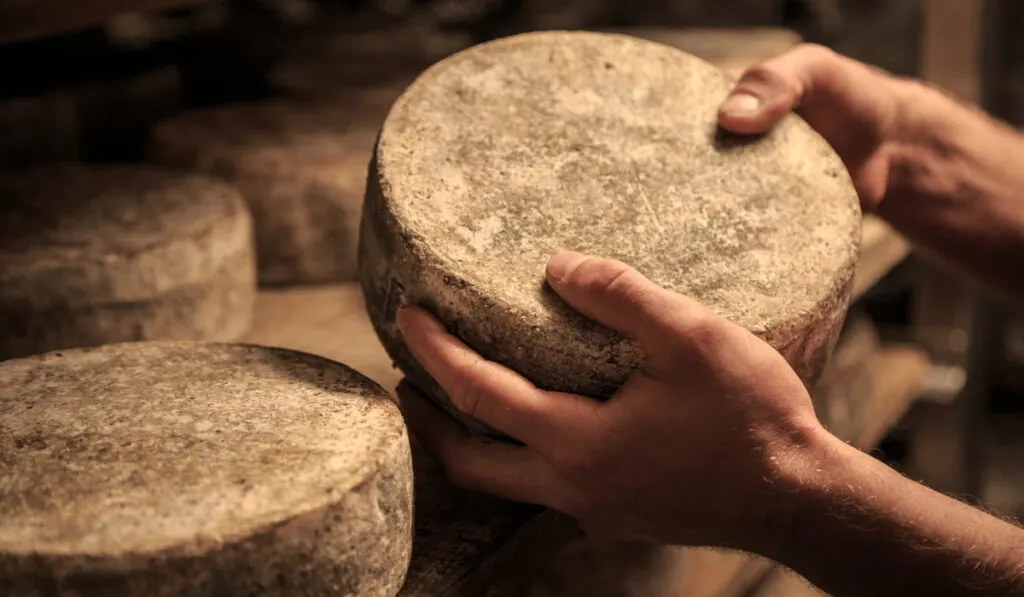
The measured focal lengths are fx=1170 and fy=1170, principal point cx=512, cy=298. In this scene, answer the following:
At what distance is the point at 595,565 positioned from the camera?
1.61m

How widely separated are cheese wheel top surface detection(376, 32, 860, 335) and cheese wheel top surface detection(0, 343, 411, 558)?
193 millimetres


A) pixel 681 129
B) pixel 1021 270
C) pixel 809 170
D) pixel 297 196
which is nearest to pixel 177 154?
pixel 297 196

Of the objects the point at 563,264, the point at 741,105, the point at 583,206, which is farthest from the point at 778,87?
the point at 563,264

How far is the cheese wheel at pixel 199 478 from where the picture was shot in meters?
0.90

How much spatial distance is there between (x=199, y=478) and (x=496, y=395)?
0.30 metres

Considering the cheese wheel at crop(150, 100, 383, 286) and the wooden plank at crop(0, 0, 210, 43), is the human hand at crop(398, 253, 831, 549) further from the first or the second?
the cheese wheel at crop(150, 100, 383, 286)

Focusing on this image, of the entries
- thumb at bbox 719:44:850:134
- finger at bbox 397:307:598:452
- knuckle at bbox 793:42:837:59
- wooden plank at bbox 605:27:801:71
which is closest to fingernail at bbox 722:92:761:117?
thumb at bbox 719:44:850:134

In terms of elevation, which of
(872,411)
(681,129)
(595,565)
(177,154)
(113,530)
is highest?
(681,129)

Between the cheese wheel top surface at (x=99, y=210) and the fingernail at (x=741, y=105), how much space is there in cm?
74

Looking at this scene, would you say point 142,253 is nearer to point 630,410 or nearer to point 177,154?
point 177,154

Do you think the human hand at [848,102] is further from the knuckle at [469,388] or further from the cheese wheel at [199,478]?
the cheese wheel at [199,478]

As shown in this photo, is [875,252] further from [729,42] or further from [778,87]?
[778,87]

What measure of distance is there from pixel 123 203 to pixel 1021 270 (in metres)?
1.39

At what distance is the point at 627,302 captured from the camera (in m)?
1.10
